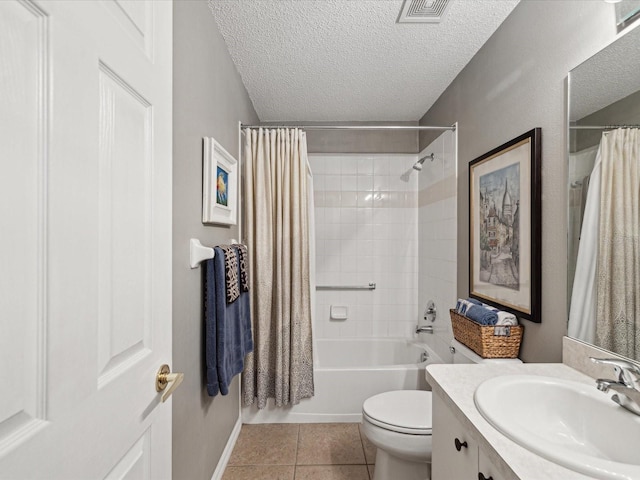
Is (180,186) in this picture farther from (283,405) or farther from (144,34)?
(283,405)

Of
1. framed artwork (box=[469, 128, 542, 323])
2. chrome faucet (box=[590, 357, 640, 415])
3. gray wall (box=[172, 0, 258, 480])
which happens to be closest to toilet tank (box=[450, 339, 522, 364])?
framed artwork (box=[469, 128, 542, 323])

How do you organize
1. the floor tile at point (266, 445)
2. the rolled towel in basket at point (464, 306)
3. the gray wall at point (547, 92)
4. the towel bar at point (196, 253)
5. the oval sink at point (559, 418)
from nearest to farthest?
the oval sink at point (559, 418) → the gray wall at point (547, 92) → the towel bar at point (196, 253) → the rolled towel in basket at point (464, 306) → the floor tile at point (266, 445)

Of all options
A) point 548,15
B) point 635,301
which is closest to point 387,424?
point 635,301

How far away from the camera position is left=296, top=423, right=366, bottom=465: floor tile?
1.98 m

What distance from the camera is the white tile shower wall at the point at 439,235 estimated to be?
2.33 m

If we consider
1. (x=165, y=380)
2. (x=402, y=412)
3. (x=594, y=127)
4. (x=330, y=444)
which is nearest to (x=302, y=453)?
(x=330, y=444)

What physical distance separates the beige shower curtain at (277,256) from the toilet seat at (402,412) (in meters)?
0.72

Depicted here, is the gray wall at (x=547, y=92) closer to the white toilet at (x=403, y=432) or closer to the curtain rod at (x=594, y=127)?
the curtain rod at (x=594, y=127)

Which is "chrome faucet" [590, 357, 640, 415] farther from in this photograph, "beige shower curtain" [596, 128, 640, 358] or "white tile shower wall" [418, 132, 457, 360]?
"white tile shower wall" [418, 132, 457, 360]

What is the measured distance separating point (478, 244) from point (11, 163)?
2.02 meters

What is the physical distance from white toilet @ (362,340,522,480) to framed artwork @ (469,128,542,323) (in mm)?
334

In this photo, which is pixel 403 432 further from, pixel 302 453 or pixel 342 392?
pixel 342 392

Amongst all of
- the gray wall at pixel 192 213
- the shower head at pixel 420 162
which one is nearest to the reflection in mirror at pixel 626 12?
the gray wall at pixel 192 213

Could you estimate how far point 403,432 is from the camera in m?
1.53
